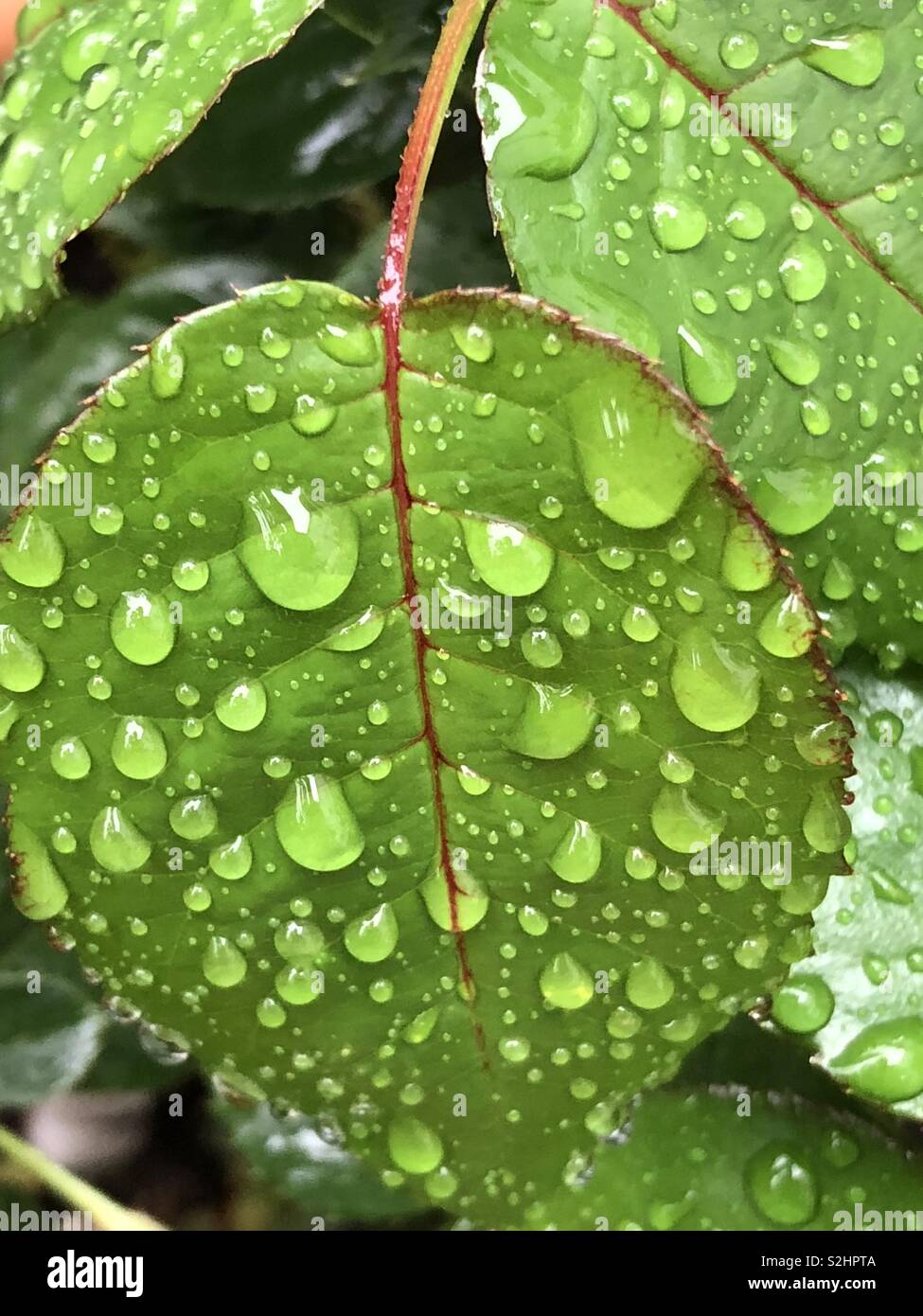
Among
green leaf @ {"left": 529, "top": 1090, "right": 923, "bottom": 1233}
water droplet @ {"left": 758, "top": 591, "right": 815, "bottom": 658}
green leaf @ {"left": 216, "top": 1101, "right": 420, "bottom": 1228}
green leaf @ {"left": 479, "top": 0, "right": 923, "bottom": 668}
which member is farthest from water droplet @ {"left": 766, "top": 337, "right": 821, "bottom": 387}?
green leaf @ {"left": 216, "top": 1101, "right": 420, "bottom": 1228}

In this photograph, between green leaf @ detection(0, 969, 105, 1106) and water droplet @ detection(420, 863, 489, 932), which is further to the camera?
green leaf @ detection(0, 969, 105, 1106)

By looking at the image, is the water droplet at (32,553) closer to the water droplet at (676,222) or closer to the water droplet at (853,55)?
the water droplet at (676,222)

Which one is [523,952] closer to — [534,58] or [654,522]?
[654,522]

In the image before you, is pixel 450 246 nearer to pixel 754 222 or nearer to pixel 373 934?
pixel 754 222

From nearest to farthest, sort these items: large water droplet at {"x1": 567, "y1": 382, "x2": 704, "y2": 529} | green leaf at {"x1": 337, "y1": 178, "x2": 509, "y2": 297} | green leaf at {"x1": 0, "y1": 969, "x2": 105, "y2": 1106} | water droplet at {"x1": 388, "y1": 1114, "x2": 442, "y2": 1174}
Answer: large water droplet at {"x1": 567, "y1": 382, "x2": 704, "y2": 529}, water droplet at {"x1": 388, "y1": 1114, "x2": 442, "y2": 1174}, green leaf at {"x1": 337, "y1": 178, "x2": 509, "y2": 297}, green leaf at {"x1": 0, "y1": 969, "x2": 105, "y2": 1106}

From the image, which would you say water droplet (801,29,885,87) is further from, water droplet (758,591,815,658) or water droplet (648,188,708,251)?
water droplet (758,591,815,658)

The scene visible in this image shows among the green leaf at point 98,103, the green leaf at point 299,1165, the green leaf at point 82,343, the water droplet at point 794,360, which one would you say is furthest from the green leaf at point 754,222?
the green leaf at point 299,1165
